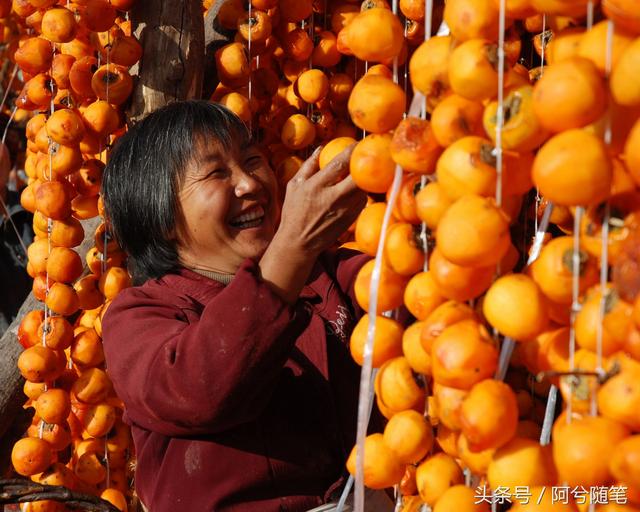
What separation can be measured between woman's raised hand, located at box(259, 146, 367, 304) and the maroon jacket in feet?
0.13

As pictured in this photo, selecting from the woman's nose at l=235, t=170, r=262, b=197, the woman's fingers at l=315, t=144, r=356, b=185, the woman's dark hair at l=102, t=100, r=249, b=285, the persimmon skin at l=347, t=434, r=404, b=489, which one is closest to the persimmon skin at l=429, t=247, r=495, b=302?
the persimmon skin at l=347, t=434, r=404, b=489

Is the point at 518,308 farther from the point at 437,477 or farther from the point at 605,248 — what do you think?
the point at 437,477

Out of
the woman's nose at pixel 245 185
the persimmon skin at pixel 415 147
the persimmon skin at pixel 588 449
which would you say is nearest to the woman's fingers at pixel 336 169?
the persimmon skin at pixel 415 147

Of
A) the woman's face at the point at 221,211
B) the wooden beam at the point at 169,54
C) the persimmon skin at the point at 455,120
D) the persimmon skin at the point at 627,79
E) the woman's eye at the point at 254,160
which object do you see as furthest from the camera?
the wooden beam at the point at 169,54

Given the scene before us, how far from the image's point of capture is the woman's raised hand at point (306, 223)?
1.57 m

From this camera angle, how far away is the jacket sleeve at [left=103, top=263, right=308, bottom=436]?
154 cm

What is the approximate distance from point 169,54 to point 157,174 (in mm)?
542

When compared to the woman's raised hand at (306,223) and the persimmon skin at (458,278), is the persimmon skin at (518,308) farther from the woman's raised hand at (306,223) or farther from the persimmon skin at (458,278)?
the woman's raised hand at (306,223)

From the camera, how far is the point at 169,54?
244 centimetres

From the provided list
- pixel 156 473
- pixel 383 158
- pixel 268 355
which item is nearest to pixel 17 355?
pixel 156 473

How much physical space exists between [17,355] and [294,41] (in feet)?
4.18

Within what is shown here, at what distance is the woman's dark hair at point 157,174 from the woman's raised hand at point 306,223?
476mm

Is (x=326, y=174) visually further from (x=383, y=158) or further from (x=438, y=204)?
(x=438, y=204)

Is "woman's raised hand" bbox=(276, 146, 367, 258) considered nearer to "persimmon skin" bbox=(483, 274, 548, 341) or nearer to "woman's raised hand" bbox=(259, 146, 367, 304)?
"woman's raised hand" bbox=(259, 146, 367, 304)
